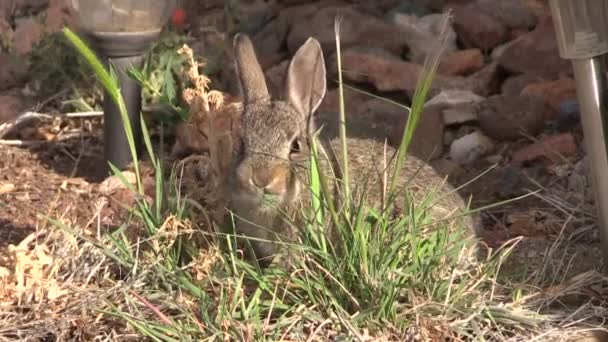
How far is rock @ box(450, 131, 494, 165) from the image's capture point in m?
6.29

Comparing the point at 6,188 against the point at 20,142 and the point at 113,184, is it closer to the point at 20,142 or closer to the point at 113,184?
the point at 113,184

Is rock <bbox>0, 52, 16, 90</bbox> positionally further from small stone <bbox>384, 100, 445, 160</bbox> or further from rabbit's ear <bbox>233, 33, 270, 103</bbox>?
rabbit's ear <bbox>233, 33, 270, 103</bbox>

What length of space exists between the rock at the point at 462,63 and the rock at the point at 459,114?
53 cm

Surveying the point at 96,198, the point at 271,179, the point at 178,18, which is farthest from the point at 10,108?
the point at 271,179

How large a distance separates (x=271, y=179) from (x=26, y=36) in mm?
4108

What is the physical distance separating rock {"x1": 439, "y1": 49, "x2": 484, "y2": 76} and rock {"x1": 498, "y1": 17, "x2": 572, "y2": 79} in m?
0.18

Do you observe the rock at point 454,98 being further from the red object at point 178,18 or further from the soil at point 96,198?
the red object at point 178,18

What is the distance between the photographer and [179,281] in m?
4.54

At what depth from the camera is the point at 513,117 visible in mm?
6352

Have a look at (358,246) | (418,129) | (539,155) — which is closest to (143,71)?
(418,129)

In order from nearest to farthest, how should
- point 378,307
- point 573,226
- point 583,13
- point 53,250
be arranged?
point 378,307 < point 583,13 < point 53,250 < point 573,226

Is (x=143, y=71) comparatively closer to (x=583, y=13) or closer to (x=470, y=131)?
(x=470, y=131)

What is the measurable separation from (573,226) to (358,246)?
1345 millimetres

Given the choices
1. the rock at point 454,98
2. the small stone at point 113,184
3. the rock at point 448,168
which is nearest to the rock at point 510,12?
the rock at point 454,98
